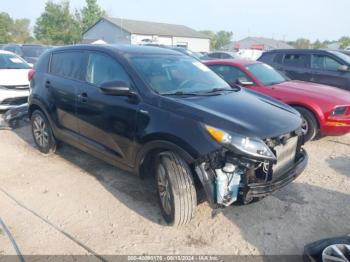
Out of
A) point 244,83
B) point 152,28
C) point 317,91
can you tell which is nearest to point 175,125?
point 244,83

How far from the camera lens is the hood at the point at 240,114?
2951mm

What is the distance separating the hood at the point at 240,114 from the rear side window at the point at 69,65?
5.32 feet

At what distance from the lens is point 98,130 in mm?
Result: 3955

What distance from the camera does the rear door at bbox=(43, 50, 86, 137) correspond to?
4293 millimetres

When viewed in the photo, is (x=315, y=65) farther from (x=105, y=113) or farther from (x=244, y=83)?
(x=105, y=113)

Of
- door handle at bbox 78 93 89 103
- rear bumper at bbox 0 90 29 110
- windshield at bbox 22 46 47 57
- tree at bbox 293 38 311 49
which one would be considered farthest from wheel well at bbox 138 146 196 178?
tree at bbox 293 38 311 49

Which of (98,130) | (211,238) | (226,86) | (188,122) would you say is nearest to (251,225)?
(211,238)

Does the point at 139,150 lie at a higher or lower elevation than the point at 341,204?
higher

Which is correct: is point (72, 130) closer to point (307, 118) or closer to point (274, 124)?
point (274, 124)

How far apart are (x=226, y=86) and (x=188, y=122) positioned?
1409mm

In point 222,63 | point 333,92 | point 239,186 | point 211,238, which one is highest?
point 222,63

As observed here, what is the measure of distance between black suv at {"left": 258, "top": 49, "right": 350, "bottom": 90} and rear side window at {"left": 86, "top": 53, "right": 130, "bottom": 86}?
622cm

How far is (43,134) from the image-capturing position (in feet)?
17.0

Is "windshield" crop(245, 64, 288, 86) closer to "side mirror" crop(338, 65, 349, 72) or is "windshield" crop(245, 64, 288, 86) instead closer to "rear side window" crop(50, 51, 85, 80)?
"side mirror" crop(338, 65, 349, 72)
